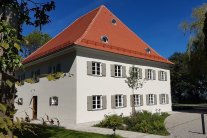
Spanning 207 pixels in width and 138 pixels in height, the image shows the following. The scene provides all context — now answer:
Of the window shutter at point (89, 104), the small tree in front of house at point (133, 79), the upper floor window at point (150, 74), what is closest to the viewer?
the window shutter at point (89, 104)

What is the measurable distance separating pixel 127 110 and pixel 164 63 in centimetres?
859

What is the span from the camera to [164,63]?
28.8m

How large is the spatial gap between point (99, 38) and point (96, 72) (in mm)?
3220

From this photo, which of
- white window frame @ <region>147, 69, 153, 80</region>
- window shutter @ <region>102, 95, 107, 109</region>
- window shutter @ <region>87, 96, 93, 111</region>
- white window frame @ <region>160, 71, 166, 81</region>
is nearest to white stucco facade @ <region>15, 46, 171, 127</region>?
window shutter @ <region>87, 96, 93, 111</region>

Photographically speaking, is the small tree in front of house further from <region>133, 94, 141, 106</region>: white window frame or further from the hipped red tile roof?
the hipped red tile roof

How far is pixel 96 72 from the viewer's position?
20906mm

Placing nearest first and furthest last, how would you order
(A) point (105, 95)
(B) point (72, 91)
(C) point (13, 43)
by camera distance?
(C) point (13, 43)
(B) point (72, 91)
(A) point (105, 95)

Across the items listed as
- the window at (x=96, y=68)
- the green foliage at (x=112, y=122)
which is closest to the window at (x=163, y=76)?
the window at (x=96, y=68)

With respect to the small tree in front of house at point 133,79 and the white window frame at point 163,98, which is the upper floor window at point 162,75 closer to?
the white window frame at point 163,98

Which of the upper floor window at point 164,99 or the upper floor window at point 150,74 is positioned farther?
the upper floor window at point 164,99

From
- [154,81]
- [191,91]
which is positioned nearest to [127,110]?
[154,81]

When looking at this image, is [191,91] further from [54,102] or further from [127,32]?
[54,102]

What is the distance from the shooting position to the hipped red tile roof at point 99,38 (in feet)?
69.2

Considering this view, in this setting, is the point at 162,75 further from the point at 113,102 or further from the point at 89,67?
the point at 89,67
